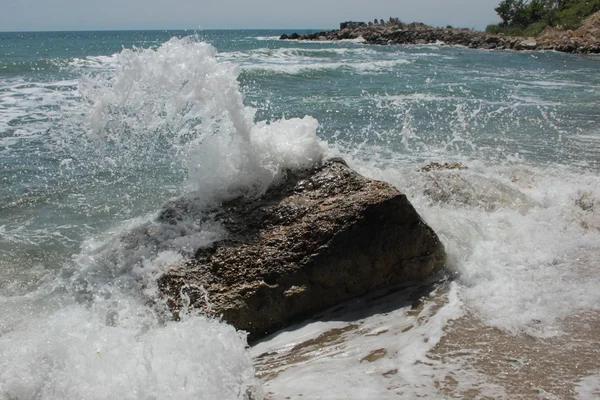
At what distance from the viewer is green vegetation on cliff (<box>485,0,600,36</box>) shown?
51.4 m

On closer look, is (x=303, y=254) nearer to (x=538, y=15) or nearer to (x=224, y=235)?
(x=224, y=235)

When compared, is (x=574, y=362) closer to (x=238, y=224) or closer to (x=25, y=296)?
(x=238, y=224)

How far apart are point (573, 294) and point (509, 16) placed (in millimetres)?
67870

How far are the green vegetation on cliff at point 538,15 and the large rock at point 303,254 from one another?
2123 inches

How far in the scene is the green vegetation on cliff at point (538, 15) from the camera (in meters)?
51.4

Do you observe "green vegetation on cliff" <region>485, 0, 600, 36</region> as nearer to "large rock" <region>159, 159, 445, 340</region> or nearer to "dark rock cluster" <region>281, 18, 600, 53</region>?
"dark rock cluster" <region>281, 18, 600, 53</region>

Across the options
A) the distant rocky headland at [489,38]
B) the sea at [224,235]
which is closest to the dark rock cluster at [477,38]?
the distant rocky headland at [489,38]

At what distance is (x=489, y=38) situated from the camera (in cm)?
4969

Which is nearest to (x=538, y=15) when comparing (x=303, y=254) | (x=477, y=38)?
(x=477, y=38)

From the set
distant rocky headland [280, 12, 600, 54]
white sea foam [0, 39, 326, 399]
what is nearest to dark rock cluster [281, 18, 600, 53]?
distant rocky headland [280, 12, 600, 54]

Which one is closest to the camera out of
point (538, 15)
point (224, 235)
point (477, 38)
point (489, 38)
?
point (224, 235)

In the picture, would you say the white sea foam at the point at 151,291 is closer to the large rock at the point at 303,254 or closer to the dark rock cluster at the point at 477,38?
the large rock at the point at 303,254

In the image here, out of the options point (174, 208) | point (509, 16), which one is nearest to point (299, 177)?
point (174, 208)

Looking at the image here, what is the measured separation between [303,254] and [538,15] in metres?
66.3
